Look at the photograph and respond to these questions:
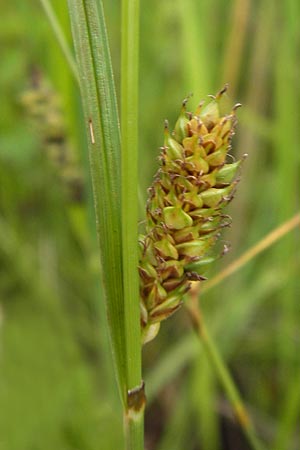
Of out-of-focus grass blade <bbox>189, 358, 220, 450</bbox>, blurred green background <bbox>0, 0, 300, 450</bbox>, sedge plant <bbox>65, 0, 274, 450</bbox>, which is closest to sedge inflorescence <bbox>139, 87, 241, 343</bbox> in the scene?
sedge plant <bbox>65, 0, 274, 450</bbox>

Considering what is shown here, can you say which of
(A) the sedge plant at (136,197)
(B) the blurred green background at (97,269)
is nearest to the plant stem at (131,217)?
(A) the sedge plant at (136,197)

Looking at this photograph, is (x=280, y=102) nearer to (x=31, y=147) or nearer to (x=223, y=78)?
(x=223, y=78)

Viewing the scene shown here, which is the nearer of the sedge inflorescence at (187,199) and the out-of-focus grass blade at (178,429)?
the sedge inflorescence at (187,199)

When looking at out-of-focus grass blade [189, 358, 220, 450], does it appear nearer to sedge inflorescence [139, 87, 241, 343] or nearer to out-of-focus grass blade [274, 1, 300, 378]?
out-of-focus grass blade [274, 1, 300, 378]

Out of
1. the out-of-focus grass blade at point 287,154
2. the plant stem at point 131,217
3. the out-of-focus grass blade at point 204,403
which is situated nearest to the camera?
the plant stem at point 131,217

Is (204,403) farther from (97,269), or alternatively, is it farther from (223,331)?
(97,269)

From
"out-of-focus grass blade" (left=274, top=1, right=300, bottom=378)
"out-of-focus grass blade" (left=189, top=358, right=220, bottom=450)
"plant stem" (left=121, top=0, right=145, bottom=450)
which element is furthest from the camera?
"out-of-focus grass blade" (left=189, top=358, right=220, bottom=450)

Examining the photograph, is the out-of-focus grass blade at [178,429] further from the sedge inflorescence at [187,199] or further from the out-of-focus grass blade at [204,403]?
the sedge inflorescence at [187,199]
